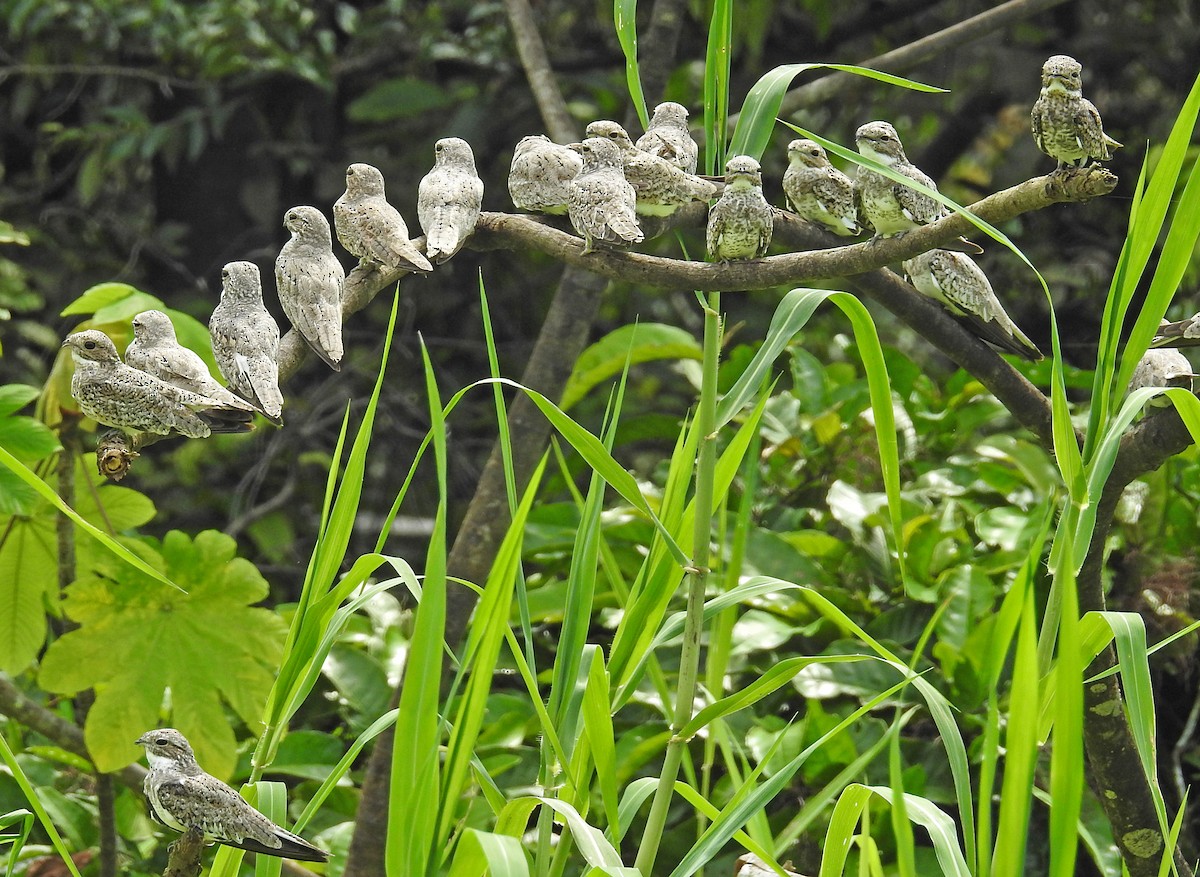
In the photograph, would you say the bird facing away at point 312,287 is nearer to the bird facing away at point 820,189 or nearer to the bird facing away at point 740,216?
the bird facing away at point 740,216

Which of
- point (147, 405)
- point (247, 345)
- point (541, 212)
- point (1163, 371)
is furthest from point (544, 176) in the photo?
point (1163, 371)

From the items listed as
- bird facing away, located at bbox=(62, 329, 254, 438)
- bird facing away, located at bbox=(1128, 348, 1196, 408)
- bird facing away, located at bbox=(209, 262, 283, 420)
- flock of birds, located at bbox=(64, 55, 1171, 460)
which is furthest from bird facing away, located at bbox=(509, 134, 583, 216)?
bird facing away, located at bbox=(1128, 348, 1196, 408)

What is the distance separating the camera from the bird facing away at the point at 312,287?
104 cm

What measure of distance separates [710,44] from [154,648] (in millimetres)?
1095

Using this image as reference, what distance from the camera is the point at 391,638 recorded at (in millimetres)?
2141

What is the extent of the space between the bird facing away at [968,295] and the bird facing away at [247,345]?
60 centimetres

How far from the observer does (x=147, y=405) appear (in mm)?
937

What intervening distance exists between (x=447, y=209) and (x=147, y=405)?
0.36 m

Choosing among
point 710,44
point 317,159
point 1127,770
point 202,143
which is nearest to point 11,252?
point 202,143

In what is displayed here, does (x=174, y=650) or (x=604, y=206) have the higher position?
(x=604, y=206)

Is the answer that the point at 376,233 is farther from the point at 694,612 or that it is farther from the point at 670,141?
the point at 694,612

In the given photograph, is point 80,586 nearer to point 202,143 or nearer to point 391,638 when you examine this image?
point 391,638

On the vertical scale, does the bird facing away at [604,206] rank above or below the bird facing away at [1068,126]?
below

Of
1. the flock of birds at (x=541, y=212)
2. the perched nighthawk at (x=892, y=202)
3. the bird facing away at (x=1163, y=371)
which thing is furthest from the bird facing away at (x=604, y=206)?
the bird facing away at (x=1163, y=371)
